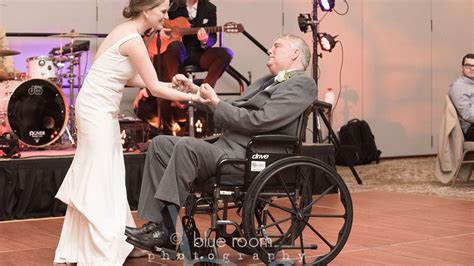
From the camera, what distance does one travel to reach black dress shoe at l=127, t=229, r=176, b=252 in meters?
3.45

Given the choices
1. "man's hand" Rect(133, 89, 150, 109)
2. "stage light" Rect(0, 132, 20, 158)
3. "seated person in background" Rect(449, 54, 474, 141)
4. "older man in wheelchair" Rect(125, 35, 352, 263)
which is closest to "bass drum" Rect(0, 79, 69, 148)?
"stage light" Rect(0, 132, 20, 158)

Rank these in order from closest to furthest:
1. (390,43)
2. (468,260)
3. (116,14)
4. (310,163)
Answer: (310,163) → (468,260) → (116,14) → (390,43)

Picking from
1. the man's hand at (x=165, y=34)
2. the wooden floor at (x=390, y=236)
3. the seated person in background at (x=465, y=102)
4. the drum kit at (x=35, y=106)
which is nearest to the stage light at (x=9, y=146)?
the drum kit at (x=35, y=106)

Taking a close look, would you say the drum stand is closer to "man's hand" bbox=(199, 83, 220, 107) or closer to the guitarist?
the guitarist

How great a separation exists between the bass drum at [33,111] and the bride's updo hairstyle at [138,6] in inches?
97.6

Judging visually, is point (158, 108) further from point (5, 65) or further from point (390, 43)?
point (390, 43)

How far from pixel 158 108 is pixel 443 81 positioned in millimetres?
4533

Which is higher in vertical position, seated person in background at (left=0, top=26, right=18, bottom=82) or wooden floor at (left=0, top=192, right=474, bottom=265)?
seated person in background at (left=0, top=26, right=18, bottom=82)

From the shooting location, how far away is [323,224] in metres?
4.99

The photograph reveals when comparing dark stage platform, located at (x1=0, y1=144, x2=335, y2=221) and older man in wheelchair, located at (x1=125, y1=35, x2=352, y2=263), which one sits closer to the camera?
older man in wheelchair, located at (x1=125, y1=35, x2=352, y2=263)

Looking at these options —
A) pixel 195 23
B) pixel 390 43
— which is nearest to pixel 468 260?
pixel 195 23

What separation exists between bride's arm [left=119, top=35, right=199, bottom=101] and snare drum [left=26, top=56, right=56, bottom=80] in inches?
124

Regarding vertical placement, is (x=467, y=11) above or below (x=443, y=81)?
above

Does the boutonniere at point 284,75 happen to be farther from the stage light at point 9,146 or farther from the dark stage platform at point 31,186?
the stage light at point 9,146
